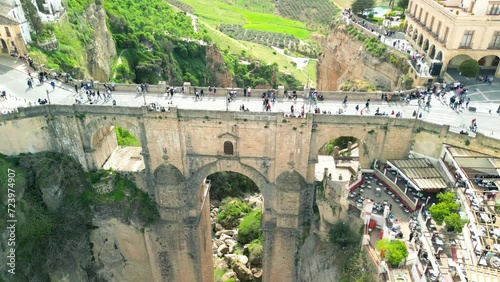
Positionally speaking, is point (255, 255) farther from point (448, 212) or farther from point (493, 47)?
point (493, 47)

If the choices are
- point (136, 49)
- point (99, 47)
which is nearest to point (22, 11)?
point (99, 47)

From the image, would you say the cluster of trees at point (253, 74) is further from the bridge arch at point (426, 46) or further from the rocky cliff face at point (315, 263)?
the rocky cliff face at point (315, 263)

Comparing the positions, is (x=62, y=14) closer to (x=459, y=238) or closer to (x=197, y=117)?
(x=197, y=117)

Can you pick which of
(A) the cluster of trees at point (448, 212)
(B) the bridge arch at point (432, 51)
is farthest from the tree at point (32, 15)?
(A) the cluster of trees at point (448, 212)

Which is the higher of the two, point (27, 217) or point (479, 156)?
point (479, 156)

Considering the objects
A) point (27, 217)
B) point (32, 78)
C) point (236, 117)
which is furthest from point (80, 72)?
point (236, 117)

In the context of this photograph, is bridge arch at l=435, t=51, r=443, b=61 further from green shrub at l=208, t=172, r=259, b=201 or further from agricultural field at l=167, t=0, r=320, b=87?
agricultural field at l=167, t=0, r=320, b=87

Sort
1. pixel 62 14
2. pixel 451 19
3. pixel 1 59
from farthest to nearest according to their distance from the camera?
pixel 62 14, pixel 1 59, pixel 451 19
